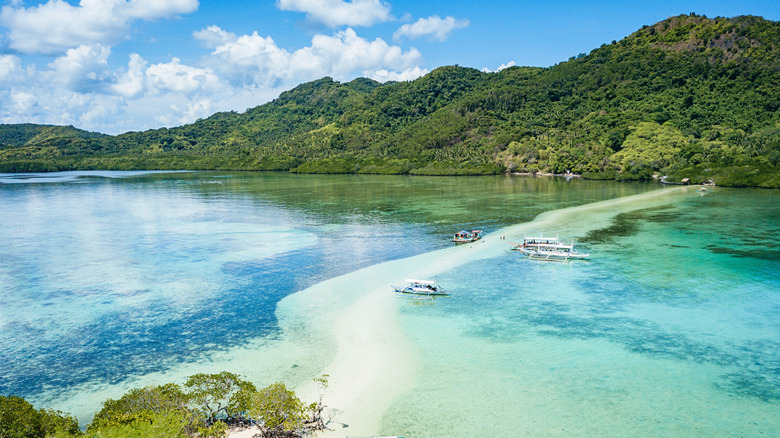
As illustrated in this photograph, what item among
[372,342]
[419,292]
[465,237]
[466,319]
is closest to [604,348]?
[466,319]

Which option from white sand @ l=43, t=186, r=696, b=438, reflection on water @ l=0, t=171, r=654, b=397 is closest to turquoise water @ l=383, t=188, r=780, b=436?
white sand @ l=43, t=186, r=696, b=438

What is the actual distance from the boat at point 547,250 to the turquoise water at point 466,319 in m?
1.51

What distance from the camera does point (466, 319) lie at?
3198cm

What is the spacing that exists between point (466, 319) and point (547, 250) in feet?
72.7

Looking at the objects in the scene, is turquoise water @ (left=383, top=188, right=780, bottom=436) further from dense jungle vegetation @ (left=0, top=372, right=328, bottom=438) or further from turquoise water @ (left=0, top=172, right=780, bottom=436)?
Result: dense jungle vegetation @ (left=0, top=372, right=328, bottom=438)

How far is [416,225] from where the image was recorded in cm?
6962

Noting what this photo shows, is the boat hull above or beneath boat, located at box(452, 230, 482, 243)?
beneath

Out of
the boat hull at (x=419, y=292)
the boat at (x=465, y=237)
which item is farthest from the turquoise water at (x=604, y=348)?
the boat at (x=465, y=237)

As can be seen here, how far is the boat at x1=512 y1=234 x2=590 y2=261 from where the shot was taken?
48.0 meters

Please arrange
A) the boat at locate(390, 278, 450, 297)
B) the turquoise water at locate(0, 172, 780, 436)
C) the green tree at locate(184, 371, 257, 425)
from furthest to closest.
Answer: the boat at locate(390, 278, 450, 297) → the turquoise water at locate(0, 172, 780, 436) → the green tree at locate(184, 371, 257, 425)

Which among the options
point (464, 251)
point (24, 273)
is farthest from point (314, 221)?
point (24, 273)

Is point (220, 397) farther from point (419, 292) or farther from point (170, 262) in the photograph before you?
point (170, 262)

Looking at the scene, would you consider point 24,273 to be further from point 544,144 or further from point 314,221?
point 544,144

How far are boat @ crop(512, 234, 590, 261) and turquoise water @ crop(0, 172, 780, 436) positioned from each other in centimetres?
151
